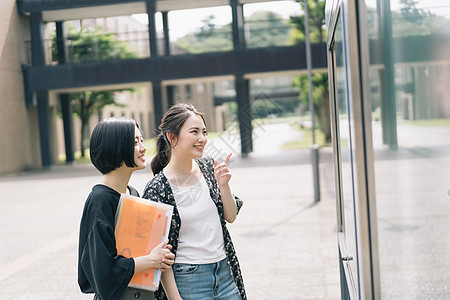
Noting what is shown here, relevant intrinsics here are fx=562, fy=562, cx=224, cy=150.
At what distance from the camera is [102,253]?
6.47ft

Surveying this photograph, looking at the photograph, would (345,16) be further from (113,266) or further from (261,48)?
(261,48)

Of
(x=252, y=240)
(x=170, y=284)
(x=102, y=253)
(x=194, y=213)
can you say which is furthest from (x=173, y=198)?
(x=252, y=240)

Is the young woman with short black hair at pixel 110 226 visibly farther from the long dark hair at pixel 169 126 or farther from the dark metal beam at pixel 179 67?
the dark metal beam at pixel 179 67

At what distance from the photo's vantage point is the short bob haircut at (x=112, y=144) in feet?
6.97

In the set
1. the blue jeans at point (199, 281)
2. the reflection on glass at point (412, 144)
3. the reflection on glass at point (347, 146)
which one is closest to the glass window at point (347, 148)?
the reflection on glass at point (347, 146)

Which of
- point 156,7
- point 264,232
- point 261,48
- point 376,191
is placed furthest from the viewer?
point 156,7

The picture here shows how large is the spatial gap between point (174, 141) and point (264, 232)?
5.70 metres

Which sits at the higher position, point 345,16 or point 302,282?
point 345,16

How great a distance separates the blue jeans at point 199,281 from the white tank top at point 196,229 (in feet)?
0.09

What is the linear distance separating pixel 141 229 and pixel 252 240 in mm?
5401

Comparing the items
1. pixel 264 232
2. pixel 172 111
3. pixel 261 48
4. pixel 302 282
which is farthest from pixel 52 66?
pixel 172 111

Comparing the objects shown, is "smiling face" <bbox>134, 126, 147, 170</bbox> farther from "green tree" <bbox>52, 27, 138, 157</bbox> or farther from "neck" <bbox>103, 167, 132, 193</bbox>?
"green tree" <bbox>52, 27, 138, 157</bbox>

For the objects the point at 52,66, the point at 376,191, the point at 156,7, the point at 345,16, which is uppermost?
the point at 156,7

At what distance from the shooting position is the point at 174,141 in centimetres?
244
